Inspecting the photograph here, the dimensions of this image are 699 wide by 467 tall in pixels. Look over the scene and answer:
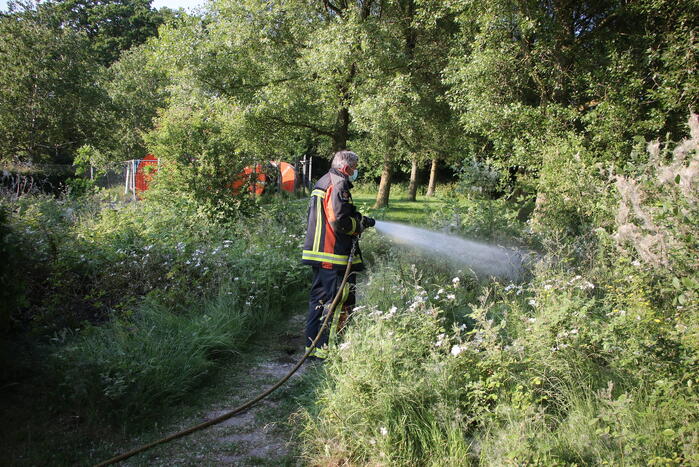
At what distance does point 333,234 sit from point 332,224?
12 cm

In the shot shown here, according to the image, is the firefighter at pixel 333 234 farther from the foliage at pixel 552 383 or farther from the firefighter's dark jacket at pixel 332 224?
the foliage at pixel 552 383

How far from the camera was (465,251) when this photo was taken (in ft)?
20.4

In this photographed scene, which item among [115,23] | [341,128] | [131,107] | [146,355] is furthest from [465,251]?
[115,23]

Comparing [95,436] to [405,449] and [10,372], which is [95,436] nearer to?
[10,372]

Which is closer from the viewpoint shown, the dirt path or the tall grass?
the dirt path

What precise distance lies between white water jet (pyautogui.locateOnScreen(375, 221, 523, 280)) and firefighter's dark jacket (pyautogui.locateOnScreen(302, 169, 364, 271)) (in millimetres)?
1800

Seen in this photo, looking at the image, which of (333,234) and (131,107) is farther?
(131,107)

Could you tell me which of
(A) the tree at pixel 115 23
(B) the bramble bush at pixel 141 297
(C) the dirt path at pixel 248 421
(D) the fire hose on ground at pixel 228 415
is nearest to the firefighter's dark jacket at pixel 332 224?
(D) the fire hose on ground at pixel 228 415

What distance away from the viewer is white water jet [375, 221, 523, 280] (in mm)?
5781

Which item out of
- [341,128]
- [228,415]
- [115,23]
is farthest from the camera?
[115,23]

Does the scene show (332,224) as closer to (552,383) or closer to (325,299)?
(325,299)

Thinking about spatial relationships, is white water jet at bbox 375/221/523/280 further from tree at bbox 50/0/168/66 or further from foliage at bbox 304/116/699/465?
tree at bbox 50/0/168/66

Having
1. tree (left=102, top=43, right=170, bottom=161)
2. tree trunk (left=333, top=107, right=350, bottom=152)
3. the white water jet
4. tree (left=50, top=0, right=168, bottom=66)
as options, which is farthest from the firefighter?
tree (left=50, top=0, right=168, bottom=66)

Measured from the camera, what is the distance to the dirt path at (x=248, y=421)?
289 cm
